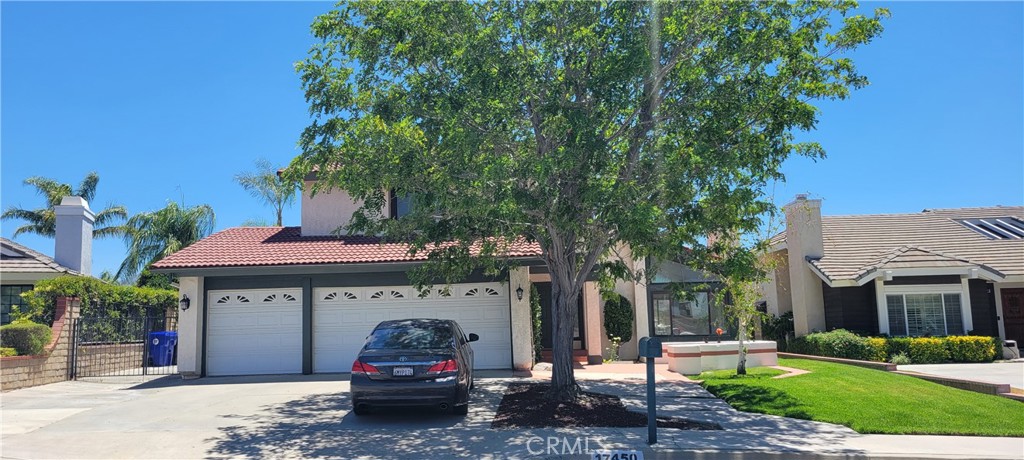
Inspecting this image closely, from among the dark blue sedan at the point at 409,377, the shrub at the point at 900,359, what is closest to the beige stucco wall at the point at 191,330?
the dark blue sedan at the point at 409,377

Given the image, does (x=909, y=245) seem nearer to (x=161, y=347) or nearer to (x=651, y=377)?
(x=651, y=377)

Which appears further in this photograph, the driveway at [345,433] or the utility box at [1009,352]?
the utility box at [1009,352]

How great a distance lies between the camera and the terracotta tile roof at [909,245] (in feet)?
69.8

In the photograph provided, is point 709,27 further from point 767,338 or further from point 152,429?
point 767,338

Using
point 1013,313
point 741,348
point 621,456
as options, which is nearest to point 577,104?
point 621,456

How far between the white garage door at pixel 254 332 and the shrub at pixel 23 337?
137 inches

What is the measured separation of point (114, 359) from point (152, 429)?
30.9ft

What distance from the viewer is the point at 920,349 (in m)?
19.3

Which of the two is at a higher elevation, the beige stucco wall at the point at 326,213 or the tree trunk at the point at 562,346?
the beige stucco wall at the point at 326,213

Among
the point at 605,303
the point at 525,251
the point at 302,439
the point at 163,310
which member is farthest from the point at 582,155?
the point at 163,310

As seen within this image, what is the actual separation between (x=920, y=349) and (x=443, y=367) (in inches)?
610

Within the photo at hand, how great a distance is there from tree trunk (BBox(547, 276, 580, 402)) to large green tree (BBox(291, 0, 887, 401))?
1619 millimetres

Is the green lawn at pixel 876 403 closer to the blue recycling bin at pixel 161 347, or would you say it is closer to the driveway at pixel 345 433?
the driveway at pixel 345 433

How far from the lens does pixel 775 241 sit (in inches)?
1005
